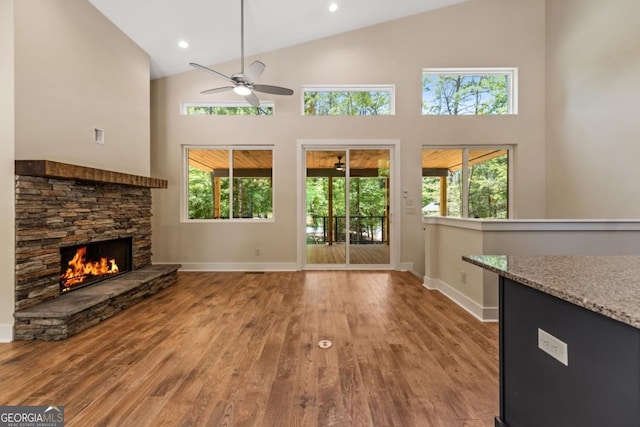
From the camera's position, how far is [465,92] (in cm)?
529

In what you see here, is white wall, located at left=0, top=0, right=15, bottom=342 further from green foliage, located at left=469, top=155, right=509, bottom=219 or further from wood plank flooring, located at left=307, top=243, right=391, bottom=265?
green foliage, located at left=469, top=155, right=509, bottom=219

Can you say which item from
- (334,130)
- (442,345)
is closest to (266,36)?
(334,130)

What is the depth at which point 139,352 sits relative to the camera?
7.49 feet

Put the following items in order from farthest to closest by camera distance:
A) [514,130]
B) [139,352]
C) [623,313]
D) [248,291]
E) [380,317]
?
[514,130]
[248,291]
[380,317]
[139,352]
[623,313]

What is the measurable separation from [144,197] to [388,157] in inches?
164

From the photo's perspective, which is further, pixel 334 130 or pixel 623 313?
pixel 334 130

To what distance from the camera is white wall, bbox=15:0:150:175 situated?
261cm

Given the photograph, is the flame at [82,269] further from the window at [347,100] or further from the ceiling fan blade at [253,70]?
the window at [347,100]

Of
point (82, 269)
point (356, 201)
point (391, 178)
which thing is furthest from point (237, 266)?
point (391, 178)

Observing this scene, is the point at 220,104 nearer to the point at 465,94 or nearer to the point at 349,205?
the point at 349,205

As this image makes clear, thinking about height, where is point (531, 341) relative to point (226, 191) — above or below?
below

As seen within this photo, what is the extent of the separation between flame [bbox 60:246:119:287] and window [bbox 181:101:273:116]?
2.93 meters

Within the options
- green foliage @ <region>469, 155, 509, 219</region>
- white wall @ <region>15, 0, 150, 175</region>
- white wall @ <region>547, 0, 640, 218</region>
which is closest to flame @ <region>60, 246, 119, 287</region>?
white wall @ <region>15, 0, 150, 175</region>

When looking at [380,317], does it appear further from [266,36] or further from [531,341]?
[266,36]
